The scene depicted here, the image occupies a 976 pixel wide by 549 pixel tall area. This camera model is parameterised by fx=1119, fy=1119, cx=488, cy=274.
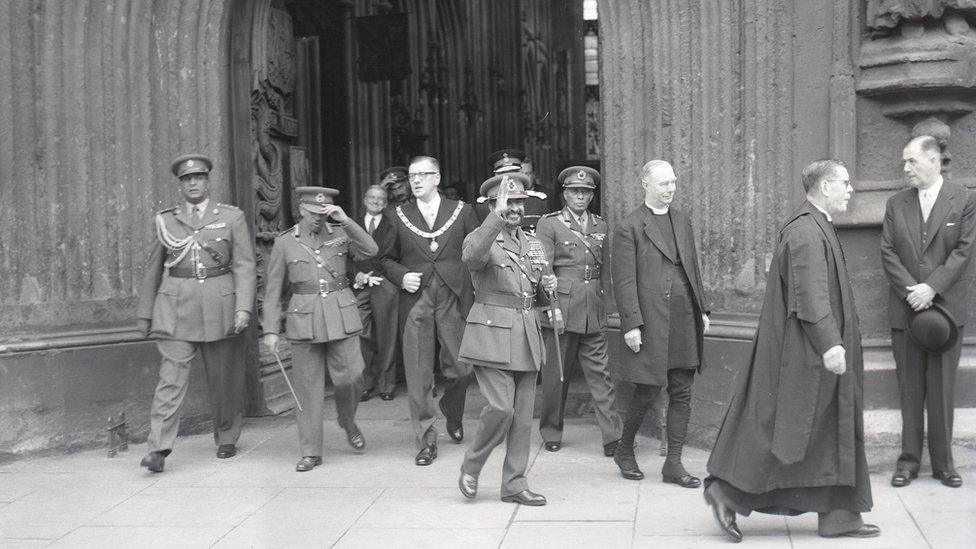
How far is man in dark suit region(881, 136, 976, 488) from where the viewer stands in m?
6.37

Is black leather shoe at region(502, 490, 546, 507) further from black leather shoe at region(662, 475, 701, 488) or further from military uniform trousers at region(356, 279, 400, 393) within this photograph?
military uniform trousers at region(356, 279, 400, 393)

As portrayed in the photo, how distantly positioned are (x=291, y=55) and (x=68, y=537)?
17.2 ft

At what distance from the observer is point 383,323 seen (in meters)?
9.84

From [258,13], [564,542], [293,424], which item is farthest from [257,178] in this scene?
[564,542]

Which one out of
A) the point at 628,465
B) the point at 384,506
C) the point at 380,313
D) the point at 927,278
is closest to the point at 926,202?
the point at 927,278

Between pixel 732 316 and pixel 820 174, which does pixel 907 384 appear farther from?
pixel 820 174

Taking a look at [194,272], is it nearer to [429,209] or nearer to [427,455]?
[429,209]

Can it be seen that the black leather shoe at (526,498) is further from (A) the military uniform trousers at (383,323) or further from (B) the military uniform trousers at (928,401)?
(A) the military uniform trousers at (383,323)

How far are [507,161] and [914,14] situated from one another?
2.85 m

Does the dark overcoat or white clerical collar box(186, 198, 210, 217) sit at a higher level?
white clerical collar box(186, 198, 210, 217)

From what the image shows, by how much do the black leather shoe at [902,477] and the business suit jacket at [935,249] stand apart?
0.84 m

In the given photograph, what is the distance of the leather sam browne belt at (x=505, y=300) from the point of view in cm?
615

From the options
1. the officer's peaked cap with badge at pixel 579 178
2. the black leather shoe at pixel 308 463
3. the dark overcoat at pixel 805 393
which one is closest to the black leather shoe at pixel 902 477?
the dark overcoat at pixel 805 393

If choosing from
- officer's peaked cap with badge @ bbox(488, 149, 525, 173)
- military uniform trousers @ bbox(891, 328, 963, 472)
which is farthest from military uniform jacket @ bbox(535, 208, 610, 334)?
military uniform trousers @ bbox(891, 328, 963, 472)
